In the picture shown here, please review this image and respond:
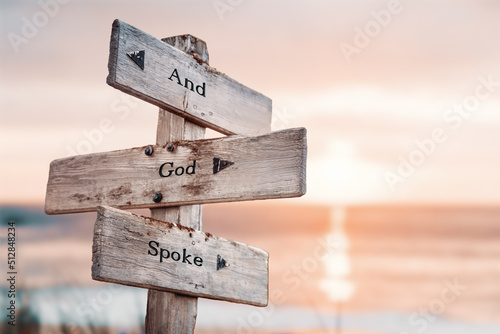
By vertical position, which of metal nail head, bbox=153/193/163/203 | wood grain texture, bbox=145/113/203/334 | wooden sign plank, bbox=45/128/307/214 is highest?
wooden sign plank, bbox=45/128/307/214

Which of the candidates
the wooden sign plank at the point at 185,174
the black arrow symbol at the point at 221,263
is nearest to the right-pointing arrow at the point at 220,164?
the wooden sign plank at the point at 185,174

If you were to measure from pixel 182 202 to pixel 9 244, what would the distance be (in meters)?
1.90

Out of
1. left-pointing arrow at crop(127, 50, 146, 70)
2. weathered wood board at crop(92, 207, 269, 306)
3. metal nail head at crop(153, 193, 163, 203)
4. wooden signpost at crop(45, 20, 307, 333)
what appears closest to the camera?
weathered wood board at crop(92, 207, 269, 306)

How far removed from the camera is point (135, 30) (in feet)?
7.97

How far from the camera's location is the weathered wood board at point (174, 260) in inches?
85.2

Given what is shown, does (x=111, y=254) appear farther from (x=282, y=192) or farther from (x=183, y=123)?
(x=183, y=123)

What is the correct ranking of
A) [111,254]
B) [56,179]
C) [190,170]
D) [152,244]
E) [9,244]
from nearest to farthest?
[111,254] → [152,244] → [190,170] → [56,179] → [9,244]

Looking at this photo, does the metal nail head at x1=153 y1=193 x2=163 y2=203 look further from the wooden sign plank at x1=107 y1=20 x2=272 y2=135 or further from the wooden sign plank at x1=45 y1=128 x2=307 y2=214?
the wooden sign plank at x1=107 y1=20 x2=272 y2=135

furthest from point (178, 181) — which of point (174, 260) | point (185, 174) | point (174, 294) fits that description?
point (174, 294)

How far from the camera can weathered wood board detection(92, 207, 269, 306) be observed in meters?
2.16

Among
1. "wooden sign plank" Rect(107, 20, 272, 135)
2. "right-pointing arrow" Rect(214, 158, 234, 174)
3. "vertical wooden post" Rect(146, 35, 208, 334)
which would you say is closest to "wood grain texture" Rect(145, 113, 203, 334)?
"vertical wooden post" Rect(146, 35, 208, 334)

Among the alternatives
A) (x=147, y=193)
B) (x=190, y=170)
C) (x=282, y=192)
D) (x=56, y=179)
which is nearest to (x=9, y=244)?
(x=56, y=179)

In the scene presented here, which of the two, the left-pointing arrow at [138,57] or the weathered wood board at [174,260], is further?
the left-pointing arrow at [138,57]

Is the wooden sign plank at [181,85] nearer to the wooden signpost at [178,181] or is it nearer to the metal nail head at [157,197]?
the wooden signpost at [178,181]
